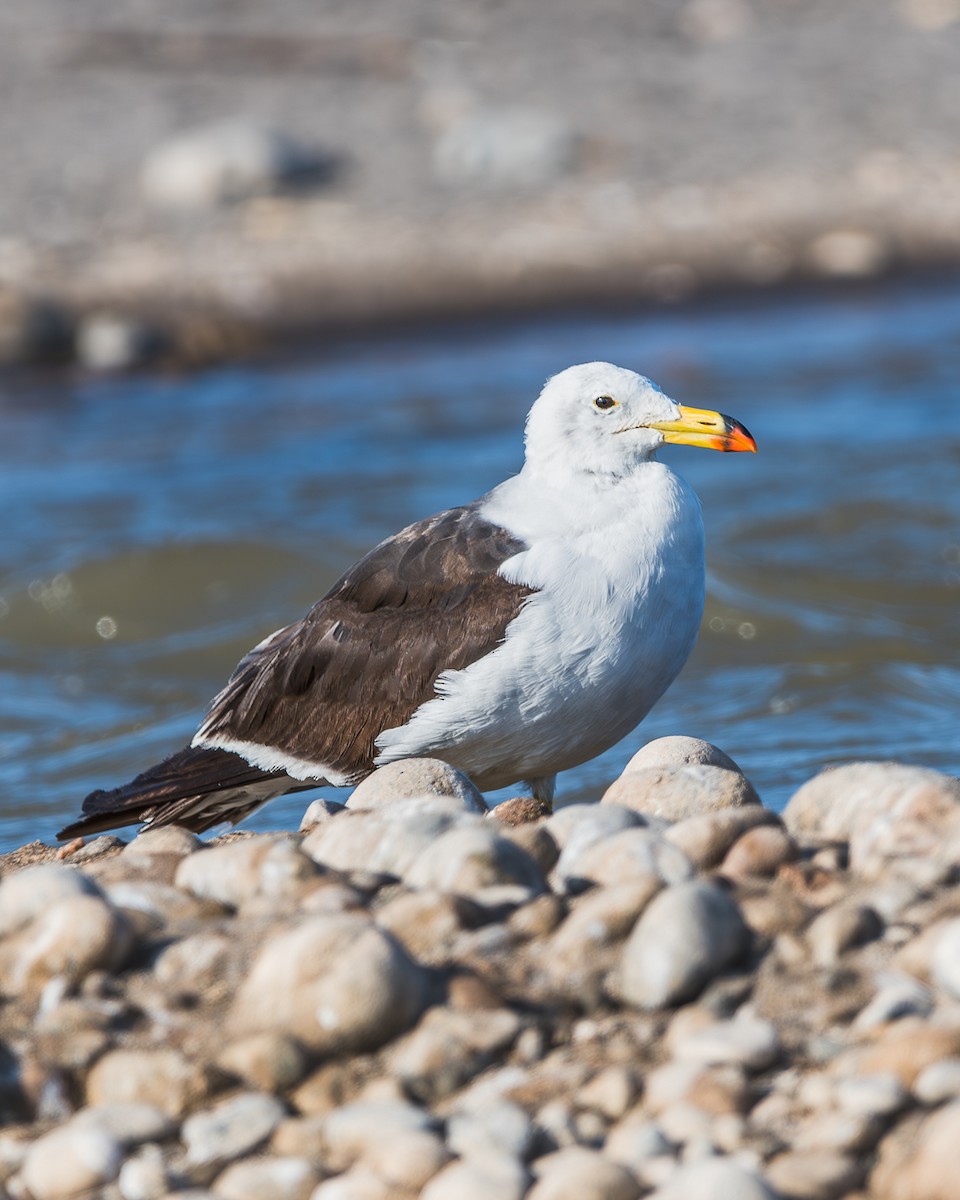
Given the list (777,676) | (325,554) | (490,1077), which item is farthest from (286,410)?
(490,1077)

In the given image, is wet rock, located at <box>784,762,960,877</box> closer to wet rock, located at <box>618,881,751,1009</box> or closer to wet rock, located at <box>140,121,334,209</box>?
wet rock, located at <box>618,881,751,1009</box>

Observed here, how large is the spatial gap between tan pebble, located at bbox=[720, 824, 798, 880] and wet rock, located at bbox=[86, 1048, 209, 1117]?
1.10 meters

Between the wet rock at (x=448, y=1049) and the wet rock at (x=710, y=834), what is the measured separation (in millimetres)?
553

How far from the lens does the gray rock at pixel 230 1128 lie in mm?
3205

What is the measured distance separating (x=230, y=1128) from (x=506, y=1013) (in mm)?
524

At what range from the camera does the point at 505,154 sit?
1739cm

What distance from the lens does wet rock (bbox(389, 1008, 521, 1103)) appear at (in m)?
3.25

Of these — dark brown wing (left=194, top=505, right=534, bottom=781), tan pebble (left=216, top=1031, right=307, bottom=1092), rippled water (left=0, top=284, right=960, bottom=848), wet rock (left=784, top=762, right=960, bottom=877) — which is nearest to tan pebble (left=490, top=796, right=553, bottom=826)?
dark brown wing (left=194, top=505, right=534, bottom=781)

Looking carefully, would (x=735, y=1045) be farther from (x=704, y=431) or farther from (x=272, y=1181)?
(x=704, y=431)

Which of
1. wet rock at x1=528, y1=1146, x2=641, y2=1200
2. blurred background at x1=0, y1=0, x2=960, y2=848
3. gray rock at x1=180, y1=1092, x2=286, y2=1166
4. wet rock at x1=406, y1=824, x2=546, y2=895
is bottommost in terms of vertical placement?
wet rock at x1=528, y1=1146, x2=641, y2=1200

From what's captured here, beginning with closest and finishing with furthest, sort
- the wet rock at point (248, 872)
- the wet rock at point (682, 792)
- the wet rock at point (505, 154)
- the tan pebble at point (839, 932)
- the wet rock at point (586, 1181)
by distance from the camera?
the wet rock at point (586, 1181)
the tan pebble at point (839, 932)
the wet rock at point (248, 872)
the wet rock at point (682, 792)
the wet rock at point (505, 154)

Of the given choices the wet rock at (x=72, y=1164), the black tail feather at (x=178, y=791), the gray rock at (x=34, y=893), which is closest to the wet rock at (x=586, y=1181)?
the wet rock at (x=72, y=1164)

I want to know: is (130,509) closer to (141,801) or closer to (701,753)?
(141,801)

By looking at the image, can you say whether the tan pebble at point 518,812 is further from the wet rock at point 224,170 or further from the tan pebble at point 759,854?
the wet rock at point 224,170
